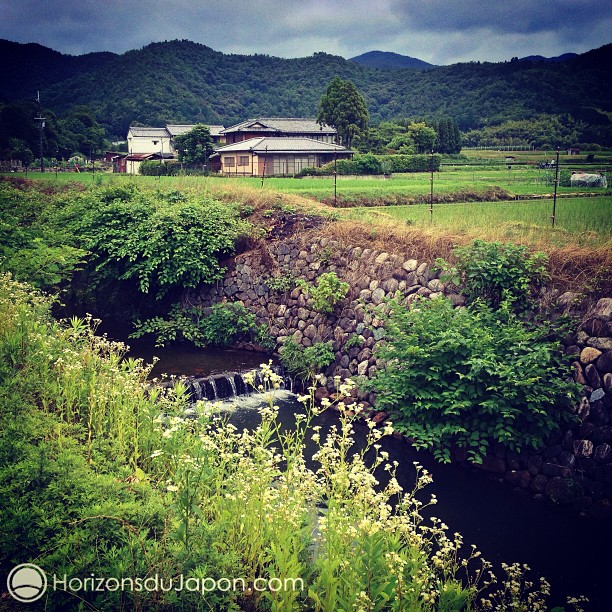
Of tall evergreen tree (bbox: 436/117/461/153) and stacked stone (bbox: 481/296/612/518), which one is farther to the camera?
tall evergreen tree (bbox: 436/117/461/153)

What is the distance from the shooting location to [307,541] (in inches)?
196

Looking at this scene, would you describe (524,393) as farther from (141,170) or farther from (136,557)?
(141,170)

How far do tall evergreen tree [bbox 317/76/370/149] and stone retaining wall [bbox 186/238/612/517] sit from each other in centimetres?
3772

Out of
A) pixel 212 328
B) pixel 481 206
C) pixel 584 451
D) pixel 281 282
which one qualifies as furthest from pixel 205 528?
pixel 481 206

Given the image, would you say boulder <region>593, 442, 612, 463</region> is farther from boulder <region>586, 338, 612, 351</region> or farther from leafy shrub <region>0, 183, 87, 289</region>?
leafy shrub <region>0, 183, 87, 289</region>

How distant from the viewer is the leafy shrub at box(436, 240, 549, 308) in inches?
479

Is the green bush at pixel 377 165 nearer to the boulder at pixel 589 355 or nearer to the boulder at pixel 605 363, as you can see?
the boulder at pixel 589 355

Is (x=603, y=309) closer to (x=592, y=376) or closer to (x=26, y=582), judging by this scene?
(x=592, y=376)

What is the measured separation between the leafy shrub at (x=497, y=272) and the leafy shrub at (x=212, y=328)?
6.35 m

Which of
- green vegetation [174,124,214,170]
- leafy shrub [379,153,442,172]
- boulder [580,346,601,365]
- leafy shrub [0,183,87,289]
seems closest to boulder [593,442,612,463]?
boulder [580,346,601,365]

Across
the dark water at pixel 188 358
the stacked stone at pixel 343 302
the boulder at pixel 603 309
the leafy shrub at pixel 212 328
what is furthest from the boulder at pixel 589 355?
the leafy shrub at pixel 212 328

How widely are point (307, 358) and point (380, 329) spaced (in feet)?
7.07

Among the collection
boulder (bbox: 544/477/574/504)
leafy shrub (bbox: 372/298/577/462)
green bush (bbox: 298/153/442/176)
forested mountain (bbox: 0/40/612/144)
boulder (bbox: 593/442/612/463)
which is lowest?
boulder (bbox: 544/477/574/504)

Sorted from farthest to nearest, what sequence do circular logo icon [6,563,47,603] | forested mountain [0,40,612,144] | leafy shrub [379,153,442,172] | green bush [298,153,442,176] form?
forested mountain [0,40,612,144] < leafy shrub [379,153,442,172] < green bush [298,153,442,176] < circular logo icon [6,563,47,603]
